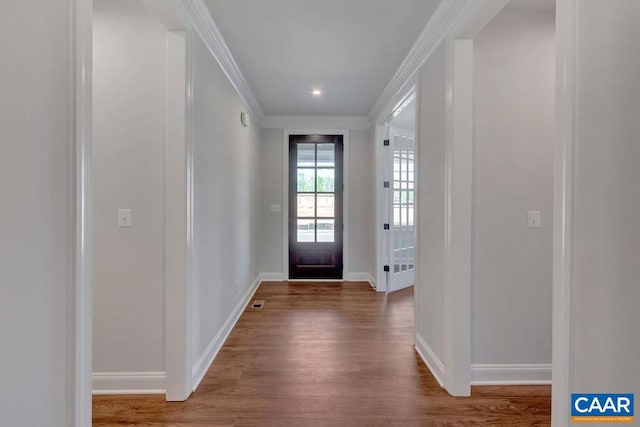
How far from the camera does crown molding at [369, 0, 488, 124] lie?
1836 mm

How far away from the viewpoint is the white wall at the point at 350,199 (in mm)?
4988

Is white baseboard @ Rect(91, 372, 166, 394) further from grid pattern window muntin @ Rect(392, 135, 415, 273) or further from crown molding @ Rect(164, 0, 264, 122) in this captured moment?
grid pattern window muntin @ Rect(392, 135, 415, 273)

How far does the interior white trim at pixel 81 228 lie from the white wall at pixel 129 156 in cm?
95

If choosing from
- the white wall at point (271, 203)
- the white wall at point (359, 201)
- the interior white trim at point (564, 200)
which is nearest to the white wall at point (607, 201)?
the interior white trim at point (564, 200)

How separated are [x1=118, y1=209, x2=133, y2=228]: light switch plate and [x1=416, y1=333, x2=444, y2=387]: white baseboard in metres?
2.29

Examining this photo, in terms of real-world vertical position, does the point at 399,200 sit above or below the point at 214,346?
above

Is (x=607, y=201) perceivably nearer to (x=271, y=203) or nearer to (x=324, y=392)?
(x=324, y=392)

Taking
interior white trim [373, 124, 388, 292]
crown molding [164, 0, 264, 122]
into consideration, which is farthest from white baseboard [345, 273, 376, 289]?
crown molding [164, 0, 264, 122]

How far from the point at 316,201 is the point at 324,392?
3241 mm

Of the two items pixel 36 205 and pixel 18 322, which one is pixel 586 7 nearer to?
pixel 36 205

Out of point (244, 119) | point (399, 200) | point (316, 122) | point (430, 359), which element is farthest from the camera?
point (316, 122)

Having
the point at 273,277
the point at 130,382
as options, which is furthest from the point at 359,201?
the point at 130,382

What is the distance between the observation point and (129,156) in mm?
2012

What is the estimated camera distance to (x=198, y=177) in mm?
2191
